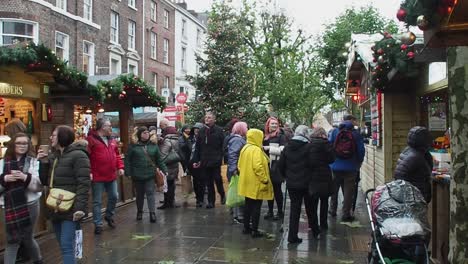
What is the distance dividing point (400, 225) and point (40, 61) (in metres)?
6.08

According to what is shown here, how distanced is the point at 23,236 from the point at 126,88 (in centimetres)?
696

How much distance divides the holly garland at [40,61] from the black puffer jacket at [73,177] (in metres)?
2.94

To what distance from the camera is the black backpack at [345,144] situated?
8.63 meters

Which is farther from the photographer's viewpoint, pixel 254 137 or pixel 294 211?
pixel 254 137

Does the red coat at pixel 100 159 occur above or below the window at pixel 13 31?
below

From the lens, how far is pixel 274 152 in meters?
8.72

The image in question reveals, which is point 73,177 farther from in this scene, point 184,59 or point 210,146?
point 184,59

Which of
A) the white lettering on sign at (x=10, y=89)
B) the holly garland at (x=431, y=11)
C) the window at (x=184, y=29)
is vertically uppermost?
the window at (x=184, y=29)

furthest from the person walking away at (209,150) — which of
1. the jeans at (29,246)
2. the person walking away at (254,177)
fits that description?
the jeans at (29,246)

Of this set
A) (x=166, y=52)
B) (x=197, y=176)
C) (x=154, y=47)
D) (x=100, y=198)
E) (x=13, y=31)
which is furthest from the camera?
(x=166, y=52)

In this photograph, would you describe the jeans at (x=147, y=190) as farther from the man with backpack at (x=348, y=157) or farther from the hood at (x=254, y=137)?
the man with backpack at (x=348, y=157)

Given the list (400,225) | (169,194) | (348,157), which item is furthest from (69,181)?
(169,194)

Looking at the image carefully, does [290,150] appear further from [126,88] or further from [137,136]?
[126,88]

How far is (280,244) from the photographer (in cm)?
714
